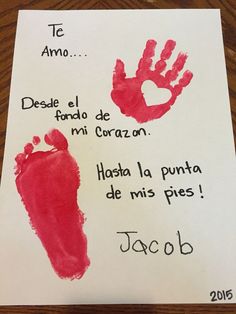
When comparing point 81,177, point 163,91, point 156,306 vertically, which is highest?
point 163,91

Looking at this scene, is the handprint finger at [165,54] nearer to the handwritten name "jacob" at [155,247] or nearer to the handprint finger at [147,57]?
the handprint finger at [147,57]

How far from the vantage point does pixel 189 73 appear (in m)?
0.49

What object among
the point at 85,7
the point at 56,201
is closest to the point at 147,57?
the point at 85,7

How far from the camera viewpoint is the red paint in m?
0.47

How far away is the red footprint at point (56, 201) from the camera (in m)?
0.41

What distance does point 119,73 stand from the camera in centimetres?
49

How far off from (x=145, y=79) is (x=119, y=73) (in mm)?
37

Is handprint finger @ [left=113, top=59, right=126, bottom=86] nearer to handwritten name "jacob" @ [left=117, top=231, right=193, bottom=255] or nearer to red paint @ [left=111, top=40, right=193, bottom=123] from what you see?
red paint @ [left=111, top=40, right=193, bottom=123]

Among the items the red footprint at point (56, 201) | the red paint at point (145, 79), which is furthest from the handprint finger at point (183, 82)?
the red footprint at point (56, 201)

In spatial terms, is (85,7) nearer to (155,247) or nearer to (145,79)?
(145,79)

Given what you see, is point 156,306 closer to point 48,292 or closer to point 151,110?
point 48,292

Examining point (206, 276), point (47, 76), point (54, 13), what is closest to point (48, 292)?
point (206, 276)

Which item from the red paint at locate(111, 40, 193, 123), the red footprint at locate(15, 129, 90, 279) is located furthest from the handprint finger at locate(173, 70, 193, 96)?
the red footprint at locate(15, 129, 90, 279)

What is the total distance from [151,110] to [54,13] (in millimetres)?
212
